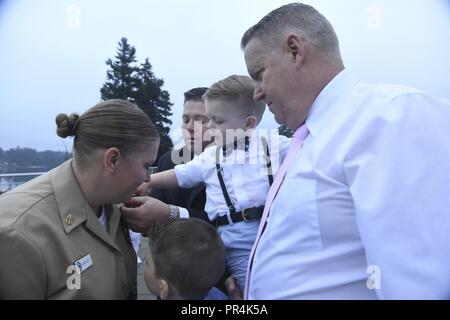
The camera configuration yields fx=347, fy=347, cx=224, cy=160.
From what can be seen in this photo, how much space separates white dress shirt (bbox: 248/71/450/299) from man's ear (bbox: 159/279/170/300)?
14.5 inches

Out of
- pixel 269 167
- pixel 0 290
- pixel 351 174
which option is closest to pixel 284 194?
pixel 351 174

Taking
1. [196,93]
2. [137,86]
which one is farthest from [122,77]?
[196,93]

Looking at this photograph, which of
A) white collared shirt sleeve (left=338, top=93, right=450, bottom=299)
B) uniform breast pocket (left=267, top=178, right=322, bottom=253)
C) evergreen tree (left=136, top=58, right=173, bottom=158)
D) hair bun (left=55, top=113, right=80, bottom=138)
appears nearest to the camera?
white collared shirt sleeve (left=338, top=93, right=450, bottom=299)

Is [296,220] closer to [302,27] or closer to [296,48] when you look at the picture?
[296,48]

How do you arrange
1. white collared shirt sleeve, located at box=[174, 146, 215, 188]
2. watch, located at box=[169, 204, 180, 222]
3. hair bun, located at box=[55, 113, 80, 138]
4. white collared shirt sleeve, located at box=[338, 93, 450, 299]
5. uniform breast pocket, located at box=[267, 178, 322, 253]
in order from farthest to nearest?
white collared shirt sleeve, located at box=[174, 146, 215, 188], watch, located at box=[169, 204, 180, 222], hair bun, located at box=[55, 113, 80, 138], uniform breast pocket, located at box=[267, 178, 322, 253], white collared shirt sleeve, located at box=[338, 93, 450, 299]

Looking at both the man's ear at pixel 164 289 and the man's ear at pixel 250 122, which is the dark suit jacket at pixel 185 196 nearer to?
the man's ear at pixel 250 122

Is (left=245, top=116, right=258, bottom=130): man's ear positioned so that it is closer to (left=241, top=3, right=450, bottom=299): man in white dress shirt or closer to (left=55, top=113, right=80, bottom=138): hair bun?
(left=241, top=3, right=450, bottom=299): man in white dress shirt

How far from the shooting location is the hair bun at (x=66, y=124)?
1695 mm

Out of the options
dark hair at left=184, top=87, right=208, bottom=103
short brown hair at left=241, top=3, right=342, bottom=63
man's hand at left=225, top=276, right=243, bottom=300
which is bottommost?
man's hand at left=225, top=276, right=243, bottom=300

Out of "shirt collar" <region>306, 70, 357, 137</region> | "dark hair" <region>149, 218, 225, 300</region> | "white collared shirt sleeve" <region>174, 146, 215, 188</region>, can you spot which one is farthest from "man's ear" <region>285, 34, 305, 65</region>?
"white collared shirt sleeve" <region>174, 146, 215, 188</region>

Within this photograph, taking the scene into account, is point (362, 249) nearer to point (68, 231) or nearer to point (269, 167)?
point (269, 167)

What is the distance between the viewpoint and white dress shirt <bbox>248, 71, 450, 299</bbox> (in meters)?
1.11

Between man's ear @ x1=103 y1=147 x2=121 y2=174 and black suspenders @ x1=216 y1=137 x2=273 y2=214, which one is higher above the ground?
man's ear @ x1=103 y1=147 x2=121 y2=174
